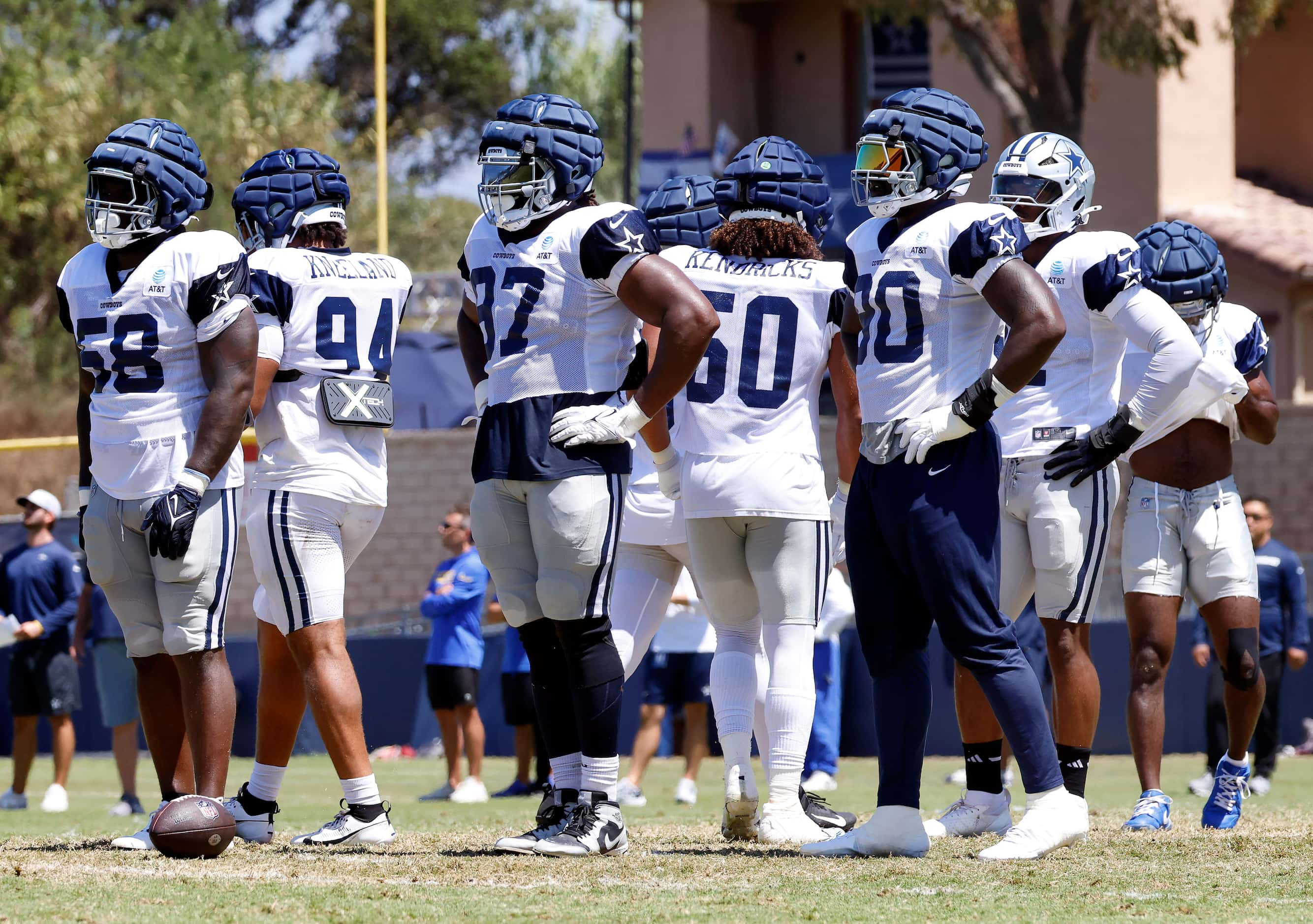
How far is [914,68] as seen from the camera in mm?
26266

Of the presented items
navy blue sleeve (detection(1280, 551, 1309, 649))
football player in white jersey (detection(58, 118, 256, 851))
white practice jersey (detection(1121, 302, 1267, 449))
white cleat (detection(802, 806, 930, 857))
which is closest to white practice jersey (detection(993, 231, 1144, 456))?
white practice jersey (detection(1121, 302, 1267, 449))

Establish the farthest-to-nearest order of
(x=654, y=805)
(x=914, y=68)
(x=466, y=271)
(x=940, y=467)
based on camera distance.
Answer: (x=914, y=68) → (x=654, y=805) → (x=466, y=271) → (x=940, y=467)

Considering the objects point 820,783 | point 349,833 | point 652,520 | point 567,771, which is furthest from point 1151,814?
point 820,783

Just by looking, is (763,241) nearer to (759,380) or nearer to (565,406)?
(759,380)

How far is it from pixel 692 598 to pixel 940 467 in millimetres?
5522

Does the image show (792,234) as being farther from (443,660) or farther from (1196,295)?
(443,660)

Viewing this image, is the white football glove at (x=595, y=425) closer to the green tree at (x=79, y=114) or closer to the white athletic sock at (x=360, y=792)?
the white athletic sock at (x=360, y=792)

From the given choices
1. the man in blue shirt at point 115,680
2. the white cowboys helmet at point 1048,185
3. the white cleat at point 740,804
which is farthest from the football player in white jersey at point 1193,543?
the man in blue shirt at point 115,680

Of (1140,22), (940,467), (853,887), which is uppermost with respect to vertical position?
(1140,22)

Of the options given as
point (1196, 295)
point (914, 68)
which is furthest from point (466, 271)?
point (914, 68)

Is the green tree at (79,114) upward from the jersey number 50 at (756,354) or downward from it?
upward

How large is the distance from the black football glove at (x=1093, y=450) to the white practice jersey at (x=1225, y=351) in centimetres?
84

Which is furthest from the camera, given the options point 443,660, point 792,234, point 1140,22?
point 1140,22

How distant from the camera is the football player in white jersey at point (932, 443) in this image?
209 inches
